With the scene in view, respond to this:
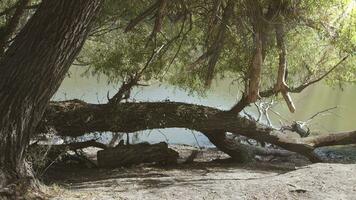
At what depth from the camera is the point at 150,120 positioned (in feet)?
24.4

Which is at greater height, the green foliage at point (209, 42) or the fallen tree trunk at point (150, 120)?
the green foliage at point (209, 42)

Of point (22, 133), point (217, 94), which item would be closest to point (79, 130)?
point (22, 133)

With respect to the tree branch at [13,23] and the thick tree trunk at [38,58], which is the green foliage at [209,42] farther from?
the thick tree trunk at [38,58]

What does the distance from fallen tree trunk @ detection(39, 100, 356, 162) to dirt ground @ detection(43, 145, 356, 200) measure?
0.57 m

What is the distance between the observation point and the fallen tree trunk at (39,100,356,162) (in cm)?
717

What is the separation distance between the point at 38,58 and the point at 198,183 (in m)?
2.34

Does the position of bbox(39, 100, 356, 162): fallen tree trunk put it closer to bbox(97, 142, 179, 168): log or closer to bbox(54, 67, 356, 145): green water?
bbox(97, 142, 179, 168): log

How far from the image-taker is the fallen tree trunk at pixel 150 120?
717 centimetres

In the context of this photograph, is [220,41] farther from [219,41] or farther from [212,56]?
[212,56]

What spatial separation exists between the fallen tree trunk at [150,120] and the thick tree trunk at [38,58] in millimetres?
2627

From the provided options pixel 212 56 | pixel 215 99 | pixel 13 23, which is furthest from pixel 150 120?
pixel 215 99

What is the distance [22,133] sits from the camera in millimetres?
4508

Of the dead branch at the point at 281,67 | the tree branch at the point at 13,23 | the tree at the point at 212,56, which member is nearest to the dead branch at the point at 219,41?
the tree at the point at 212,56

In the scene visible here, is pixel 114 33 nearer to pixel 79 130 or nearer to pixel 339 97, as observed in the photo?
pixel 79 130
